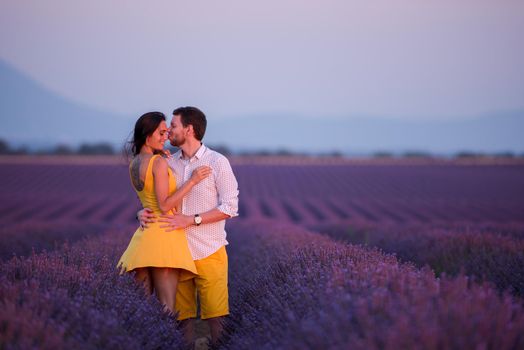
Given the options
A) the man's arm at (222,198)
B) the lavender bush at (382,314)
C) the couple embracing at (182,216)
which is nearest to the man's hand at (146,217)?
the couple embracing at (182,216)

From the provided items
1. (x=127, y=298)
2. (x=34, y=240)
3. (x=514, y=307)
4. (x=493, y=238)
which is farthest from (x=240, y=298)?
(x=34, y=240)

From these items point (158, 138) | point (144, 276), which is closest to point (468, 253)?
point (144, 276)

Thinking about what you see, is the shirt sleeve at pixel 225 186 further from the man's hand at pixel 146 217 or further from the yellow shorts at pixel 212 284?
the man's hand at pixel 146 217

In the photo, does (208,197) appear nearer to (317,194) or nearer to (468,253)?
(468,253)

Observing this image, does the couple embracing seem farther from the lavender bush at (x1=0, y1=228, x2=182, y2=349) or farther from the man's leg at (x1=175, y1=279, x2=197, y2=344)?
the lavender bush at (x1=0, y1=228, x2=182, y2=349)

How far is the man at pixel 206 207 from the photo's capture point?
483 centimetres

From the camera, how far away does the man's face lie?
482 centimetres

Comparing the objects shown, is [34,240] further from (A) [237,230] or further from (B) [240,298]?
(B) [240,298]

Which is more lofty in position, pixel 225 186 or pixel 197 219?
pixel 225 186

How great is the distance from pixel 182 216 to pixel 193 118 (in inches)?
28.7

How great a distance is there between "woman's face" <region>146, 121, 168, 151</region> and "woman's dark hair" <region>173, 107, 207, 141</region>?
180 millimetres

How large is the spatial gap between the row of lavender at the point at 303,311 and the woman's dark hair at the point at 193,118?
1169 millimetres

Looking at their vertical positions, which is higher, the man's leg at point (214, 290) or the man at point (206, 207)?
the man at point (206, 207)

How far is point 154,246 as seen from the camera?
4.55m
